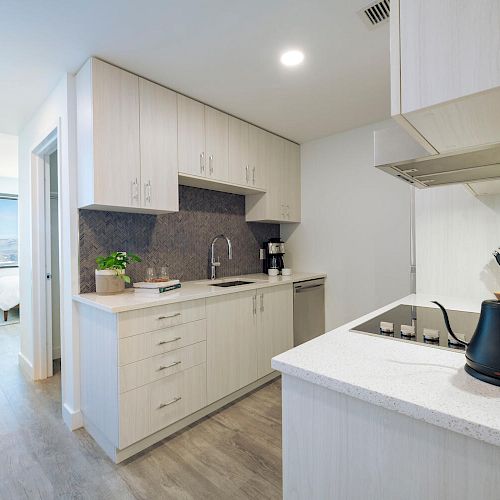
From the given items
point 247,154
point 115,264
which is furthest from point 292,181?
point 115,264

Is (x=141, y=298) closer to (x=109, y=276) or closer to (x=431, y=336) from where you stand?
(x=109, y=276)

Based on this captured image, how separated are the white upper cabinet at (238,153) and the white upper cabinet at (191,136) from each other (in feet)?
1.09

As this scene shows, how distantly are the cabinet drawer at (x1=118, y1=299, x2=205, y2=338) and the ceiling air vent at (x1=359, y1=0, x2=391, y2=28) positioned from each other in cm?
193

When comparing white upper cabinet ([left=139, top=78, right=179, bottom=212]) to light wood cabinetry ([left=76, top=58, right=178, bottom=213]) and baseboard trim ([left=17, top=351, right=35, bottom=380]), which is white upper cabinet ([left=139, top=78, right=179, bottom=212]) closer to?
light wood cabinetry ([left=76, top=58, right=178, bottom=213])

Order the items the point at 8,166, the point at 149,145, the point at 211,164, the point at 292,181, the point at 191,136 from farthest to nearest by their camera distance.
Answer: the point at 8,166
the point at 292,181
the point at 211,164
the point at 191,136
the point at 149,145

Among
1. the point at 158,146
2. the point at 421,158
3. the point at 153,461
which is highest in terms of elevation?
the point at 158,146

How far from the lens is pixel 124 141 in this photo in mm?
2090

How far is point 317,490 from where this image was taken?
85 centimetres

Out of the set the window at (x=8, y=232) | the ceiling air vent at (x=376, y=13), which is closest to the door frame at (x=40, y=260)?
the ceiling air vent at (x=376, y=13)

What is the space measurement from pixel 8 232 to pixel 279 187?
510cm

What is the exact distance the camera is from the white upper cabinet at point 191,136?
2.44 meters

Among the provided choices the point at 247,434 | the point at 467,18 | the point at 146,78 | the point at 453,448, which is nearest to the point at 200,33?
the point at 146,78

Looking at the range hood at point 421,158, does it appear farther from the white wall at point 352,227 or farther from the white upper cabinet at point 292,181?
the white upper cabinet at point 292,181

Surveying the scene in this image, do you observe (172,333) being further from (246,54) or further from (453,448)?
(246,54)
